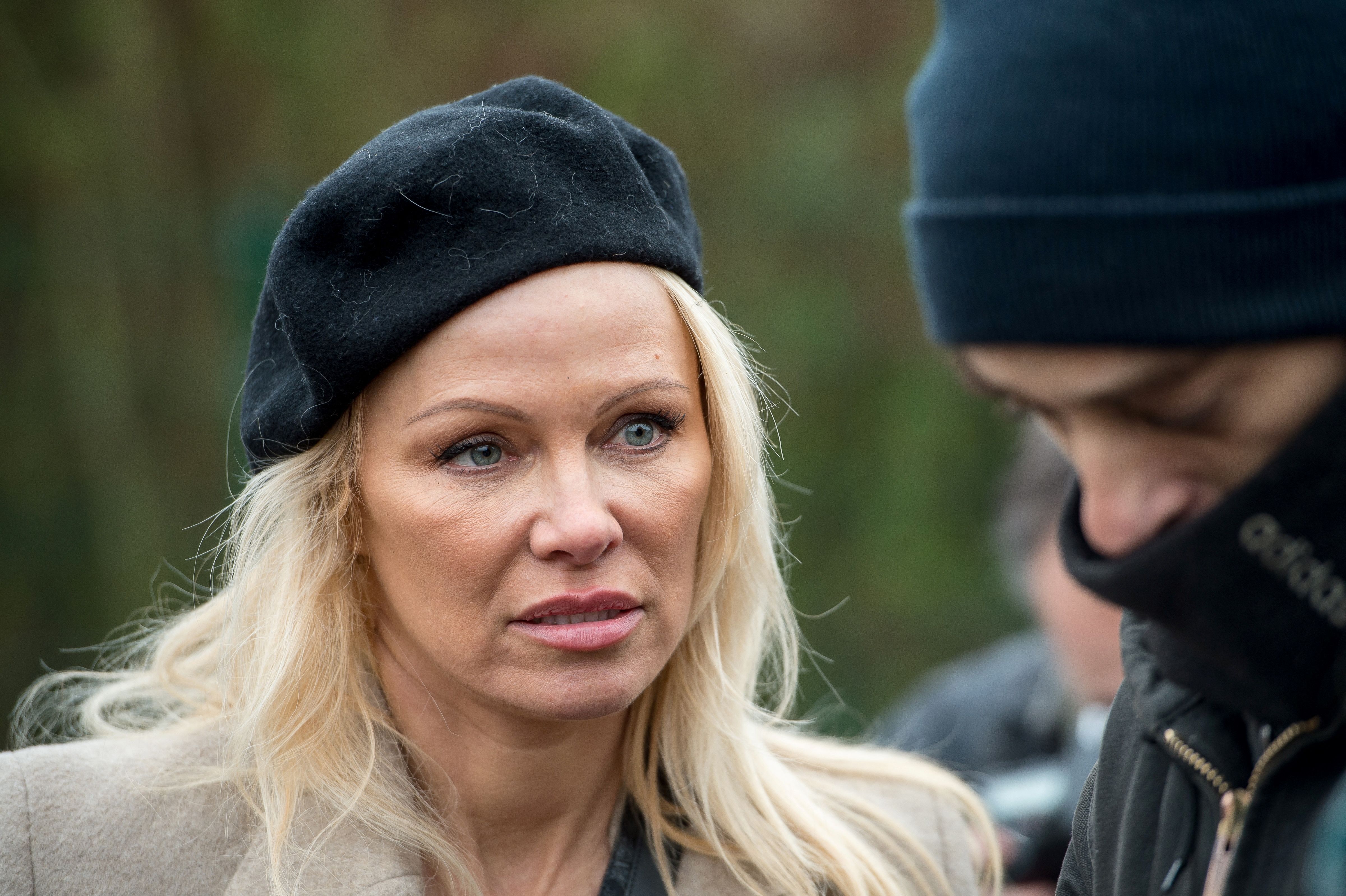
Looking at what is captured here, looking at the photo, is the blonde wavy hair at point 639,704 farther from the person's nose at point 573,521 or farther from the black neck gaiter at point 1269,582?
the black neck gaiter at point 1269,582

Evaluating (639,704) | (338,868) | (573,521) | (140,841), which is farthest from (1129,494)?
(140,841)

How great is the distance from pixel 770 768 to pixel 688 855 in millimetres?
227

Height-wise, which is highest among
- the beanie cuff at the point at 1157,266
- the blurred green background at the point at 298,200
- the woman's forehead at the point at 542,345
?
→ the beanie cuff at the point at 1157,266

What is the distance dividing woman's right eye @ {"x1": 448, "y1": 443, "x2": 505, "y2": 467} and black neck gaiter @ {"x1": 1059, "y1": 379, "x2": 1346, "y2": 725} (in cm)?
100

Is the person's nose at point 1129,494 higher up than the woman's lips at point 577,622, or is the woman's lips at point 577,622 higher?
the person's nose at point 1129,494

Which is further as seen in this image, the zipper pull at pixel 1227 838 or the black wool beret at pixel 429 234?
the black wool beret at pixel 429 234

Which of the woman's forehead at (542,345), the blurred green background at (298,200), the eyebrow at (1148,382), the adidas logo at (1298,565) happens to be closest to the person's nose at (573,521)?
the woman's forehead at (542,345)

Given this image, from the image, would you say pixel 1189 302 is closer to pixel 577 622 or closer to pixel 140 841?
pixel 577 622

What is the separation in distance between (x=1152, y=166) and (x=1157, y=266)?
0.09 meters

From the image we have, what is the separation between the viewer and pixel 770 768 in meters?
2.41

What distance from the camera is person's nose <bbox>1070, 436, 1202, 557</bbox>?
1323 mm

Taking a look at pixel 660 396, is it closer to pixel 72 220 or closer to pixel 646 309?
pixel 646 309

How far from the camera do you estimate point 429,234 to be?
202cm

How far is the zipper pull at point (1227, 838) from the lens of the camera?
4.51 ft
